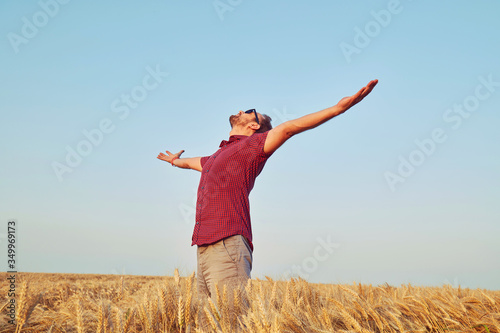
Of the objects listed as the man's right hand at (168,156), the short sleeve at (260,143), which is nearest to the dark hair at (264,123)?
the short sleeve at (260,143)

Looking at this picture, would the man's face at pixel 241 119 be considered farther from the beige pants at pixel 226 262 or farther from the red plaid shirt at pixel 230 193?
the beige pants at pixel 226 262

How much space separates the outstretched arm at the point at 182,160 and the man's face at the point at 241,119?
104 centimetres

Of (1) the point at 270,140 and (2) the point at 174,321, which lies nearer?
(2) the point at 174,321

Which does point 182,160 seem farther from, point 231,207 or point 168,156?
point 231,207

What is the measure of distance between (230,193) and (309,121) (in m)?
1.04

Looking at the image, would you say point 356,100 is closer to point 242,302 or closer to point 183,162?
point 242,302

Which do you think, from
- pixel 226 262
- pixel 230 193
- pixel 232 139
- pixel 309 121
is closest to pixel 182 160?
pixel 232 139

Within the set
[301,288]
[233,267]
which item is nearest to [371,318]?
[301,288]

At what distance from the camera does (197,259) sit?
3.76m

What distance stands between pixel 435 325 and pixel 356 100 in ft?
5.40

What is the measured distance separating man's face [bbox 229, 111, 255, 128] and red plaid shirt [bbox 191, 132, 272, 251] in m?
0.56

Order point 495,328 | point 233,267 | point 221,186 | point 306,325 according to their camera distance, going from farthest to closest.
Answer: point 221,186 < point 233,267 < point 495,328 < point 306,325

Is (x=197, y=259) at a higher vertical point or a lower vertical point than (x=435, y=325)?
higher

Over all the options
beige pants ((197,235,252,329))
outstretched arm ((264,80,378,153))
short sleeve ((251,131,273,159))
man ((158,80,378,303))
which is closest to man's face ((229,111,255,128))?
man ((158,80,378,303))
